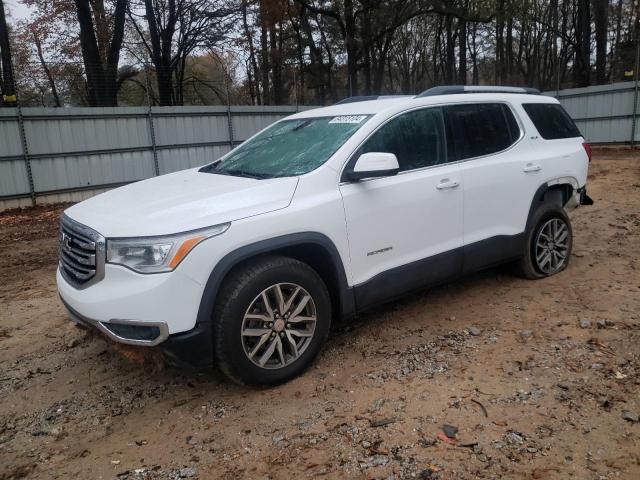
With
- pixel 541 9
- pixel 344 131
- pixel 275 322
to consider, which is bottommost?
pixel 275 322

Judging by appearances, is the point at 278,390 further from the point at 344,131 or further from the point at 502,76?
the point at 502,76

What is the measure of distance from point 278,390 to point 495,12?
21087mm

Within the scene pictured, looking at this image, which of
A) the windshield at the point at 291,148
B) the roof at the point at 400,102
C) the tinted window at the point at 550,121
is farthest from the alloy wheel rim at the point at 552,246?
the windshield at the point at 291,148

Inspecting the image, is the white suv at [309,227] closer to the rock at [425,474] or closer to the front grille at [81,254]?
the front grille at [81,254]

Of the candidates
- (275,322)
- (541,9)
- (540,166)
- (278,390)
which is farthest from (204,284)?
(541,9)

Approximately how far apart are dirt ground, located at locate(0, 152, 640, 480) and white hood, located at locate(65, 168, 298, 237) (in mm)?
764

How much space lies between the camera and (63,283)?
3.29m

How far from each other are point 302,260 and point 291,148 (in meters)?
0.98

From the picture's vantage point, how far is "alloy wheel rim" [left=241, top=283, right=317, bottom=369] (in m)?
3.10

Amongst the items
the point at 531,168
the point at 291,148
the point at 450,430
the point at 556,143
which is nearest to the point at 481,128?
the point at 531,168

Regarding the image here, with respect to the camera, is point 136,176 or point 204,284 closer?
point 204,284

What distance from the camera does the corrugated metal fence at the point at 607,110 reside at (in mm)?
16141

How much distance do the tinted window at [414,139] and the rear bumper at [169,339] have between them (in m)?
1.69

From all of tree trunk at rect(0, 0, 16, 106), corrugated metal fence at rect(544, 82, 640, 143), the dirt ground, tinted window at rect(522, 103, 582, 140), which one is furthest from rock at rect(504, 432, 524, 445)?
corrugated metal fence at rect(544, 82, 640, 143)
